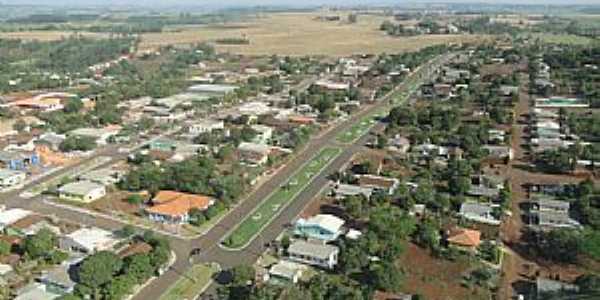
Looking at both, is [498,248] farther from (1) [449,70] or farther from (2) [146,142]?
(1) [449,70]

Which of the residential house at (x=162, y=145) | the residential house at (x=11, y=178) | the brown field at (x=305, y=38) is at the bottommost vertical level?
the residential house at (x=11, y=178)

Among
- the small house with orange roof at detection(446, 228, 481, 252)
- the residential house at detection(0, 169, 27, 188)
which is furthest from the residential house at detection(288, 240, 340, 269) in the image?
the residential house at detection(0, 169, 27, 188)

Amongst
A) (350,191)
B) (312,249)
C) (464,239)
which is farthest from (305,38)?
(312,249)

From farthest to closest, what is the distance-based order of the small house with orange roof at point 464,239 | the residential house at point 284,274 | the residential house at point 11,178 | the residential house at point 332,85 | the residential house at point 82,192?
the residential house at point 332,85 < the residential house at point 11,178 < the residential house at point 82,192 < the small house with orange roof at point 464,239 < the residential house at point 284,274

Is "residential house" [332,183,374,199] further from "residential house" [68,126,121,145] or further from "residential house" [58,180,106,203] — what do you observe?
"residential house" [68,126,121,145]

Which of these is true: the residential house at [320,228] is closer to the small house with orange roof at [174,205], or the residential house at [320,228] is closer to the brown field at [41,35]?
the small house with orange roof at [174,205]

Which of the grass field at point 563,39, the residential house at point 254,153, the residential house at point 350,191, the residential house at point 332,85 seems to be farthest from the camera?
the grass field at point 563,39

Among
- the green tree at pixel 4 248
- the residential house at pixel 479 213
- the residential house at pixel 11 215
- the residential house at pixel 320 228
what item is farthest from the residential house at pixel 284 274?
the residential house at pixel 11 215
